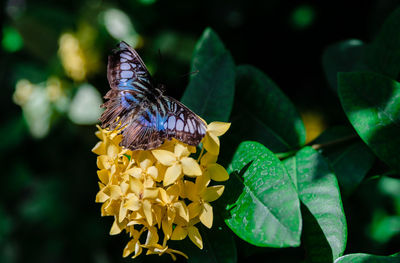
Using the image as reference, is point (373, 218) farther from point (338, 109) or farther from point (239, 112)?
point (239, 112)

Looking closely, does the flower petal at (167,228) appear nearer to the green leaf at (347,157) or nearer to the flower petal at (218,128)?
the flower petal at (218,128)

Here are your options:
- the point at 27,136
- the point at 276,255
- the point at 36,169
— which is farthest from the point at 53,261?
the point at 276,255

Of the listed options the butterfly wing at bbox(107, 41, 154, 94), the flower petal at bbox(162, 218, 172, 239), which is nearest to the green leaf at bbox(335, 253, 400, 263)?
the flower petal at bbox(162, 218, 172, 239)

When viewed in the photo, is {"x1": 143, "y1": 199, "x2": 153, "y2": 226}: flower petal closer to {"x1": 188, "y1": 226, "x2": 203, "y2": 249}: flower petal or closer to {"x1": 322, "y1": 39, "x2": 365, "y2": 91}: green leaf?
{"x1": 188, "y1": 226, "x2": 203, "y2": 249}: flower petal

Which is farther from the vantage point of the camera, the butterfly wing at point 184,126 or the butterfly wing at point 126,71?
the butterfly wing at point 126,71

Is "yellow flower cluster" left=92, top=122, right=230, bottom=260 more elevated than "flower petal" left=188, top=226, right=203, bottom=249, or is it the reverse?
"yellow flower cluster" left=92, top=122, right=230, bottom=260

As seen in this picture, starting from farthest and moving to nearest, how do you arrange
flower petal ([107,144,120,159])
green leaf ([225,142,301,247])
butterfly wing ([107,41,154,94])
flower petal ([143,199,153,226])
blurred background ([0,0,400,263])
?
blurred background ([0,0,400,263]), butterfly wing ([107,41,154,94]), flower petal ([107,144,120,159]), flower petal ([143,199,153,226]), green leaf ([225,142,301,247])

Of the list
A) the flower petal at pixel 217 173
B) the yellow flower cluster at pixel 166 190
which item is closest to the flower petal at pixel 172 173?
the yellow flower cluster at pixel 166 190
